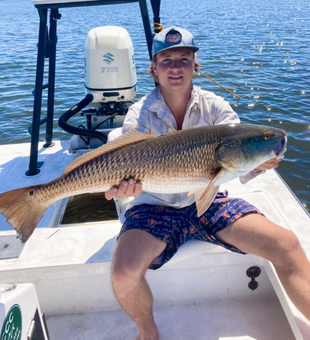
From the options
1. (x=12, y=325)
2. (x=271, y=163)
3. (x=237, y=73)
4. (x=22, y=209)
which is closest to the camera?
(x=12, y=325)

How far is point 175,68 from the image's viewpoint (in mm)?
2799

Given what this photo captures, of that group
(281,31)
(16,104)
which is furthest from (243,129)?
(281,31)

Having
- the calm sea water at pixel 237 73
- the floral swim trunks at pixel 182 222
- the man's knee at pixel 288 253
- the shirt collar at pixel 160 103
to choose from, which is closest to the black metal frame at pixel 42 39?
the shirt collar at pixel 160 103

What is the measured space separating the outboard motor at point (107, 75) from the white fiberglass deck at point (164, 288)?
8.12 ft

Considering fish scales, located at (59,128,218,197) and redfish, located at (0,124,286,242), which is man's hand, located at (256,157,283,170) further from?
fish scales, located at (59,128,218,197)

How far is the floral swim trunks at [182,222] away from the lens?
2.51 meters

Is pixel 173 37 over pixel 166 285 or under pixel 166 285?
over

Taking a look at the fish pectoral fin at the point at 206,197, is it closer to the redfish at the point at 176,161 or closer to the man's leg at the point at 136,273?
the redfish at the point at 176,161

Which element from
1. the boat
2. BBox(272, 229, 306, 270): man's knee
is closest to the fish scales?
the boat

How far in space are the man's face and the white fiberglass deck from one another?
1.43 meters

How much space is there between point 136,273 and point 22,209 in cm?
94

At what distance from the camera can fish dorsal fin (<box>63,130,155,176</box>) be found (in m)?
2.33

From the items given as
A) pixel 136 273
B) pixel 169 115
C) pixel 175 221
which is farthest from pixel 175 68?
pixel 136 273

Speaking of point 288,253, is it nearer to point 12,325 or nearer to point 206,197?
point 206,197
